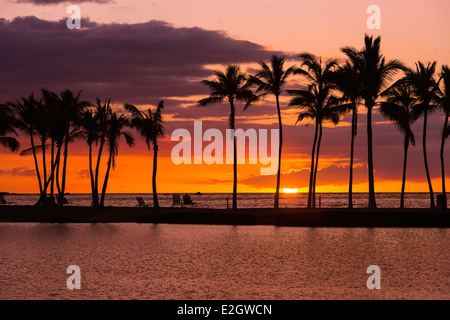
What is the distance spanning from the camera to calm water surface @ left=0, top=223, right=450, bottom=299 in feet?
49.5

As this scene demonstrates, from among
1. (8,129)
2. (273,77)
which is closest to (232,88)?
(273,77)

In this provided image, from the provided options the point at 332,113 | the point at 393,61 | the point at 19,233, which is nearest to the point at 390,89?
the point at 393,61

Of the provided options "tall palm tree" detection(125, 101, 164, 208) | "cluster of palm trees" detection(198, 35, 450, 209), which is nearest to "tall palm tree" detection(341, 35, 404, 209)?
"cluster of palm trees" detection(198, 35, 450, 209)

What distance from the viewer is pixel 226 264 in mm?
20938

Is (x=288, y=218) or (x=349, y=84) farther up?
(x=349, y=84)

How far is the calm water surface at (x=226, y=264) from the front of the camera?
595 inches

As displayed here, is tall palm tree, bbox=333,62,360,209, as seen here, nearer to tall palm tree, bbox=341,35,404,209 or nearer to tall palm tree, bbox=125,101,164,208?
tall palm tree, bbox=341,35,404,209
